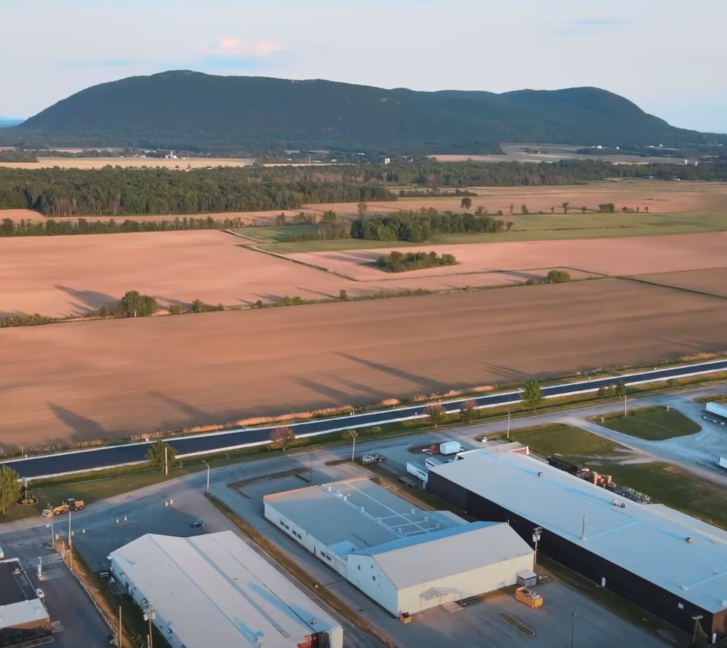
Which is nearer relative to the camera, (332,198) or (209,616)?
(209,616)

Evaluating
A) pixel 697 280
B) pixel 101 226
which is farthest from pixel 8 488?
pixel 101 226

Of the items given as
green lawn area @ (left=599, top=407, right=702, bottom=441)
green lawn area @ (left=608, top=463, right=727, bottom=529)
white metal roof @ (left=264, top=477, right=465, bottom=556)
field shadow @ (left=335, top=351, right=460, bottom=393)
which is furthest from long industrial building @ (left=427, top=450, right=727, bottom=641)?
field shadow @ (left=335, top=351, right=460, bottom=393)

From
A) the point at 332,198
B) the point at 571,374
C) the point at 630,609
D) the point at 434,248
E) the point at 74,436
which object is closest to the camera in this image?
the point at 630,609

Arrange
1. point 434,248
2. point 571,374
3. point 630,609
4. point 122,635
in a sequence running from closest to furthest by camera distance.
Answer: point 122,635
point 630,609
point 571,374
point 434,248

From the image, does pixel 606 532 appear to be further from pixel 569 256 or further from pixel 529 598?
pixel 569 256

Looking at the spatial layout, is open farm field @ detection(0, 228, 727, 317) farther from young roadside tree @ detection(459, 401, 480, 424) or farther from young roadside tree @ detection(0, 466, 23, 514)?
young roadside tree @ detection(0, 466, 23, 514)

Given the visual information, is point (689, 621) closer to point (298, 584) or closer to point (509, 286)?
point (298, 584)

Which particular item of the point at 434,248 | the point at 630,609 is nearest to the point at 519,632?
the point at 630,609
